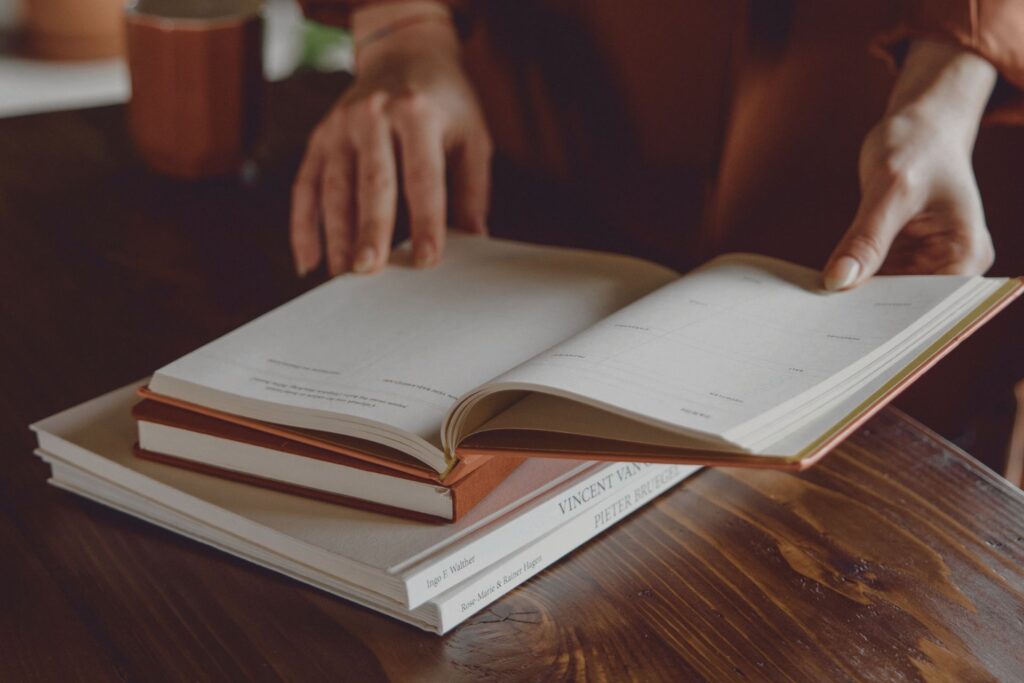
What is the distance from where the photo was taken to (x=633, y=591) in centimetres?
59

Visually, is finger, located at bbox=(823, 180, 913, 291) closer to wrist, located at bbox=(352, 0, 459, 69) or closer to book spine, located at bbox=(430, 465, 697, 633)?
book spine, located at bbox=(430, 465, 697, 633)

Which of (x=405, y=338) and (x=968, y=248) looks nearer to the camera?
(x=405, y=338)

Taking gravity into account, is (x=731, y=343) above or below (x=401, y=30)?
below

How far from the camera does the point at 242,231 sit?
1.04 metres

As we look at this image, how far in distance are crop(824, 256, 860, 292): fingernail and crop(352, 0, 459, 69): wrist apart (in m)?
0.50

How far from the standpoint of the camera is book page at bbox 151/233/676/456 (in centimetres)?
58

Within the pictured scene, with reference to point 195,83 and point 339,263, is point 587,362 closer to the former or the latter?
point 339,263

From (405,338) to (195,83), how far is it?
1.61ft

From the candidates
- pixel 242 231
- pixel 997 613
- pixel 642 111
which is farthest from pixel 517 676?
pixel 642 111

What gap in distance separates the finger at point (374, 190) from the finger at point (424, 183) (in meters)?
0.01

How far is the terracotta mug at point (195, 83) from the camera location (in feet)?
3.27

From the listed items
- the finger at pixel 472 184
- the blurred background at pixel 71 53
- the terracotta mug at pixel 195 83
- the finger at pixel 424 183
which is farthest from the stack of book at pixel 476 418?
the blurred background at pixel 71 53

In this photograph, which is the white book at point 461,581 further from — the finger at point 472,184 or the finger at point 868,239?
the finger at point 472,184

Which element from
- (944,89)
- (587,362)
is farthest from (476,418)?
(944,89)
